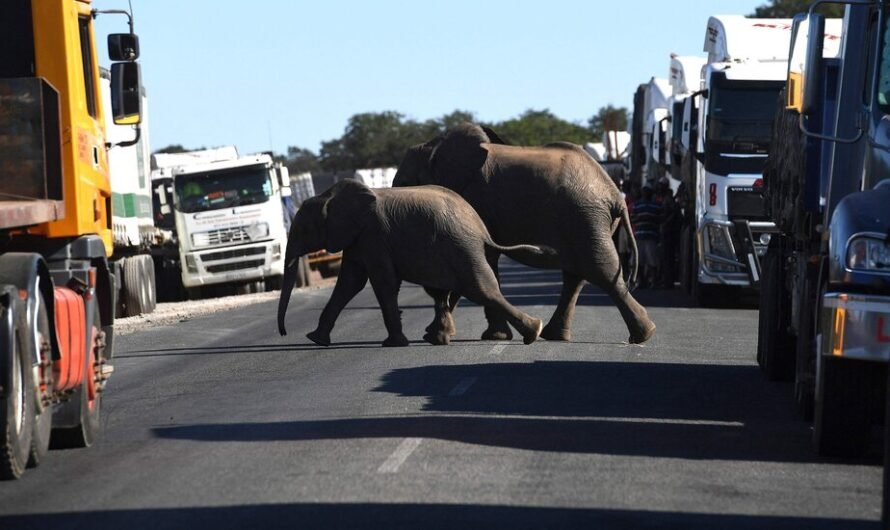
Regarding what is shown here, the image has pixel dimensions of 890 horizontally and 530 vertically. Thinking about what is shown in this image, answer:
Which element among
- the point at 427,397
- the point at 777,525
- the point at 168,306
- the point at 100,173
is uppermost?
the point at 100,173

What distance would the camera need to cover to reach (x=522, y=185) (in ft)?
62.4

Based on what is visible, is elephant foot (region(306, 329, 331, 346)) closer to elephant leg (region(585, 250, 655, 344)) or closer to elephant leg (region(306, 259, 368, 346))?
elephant leg (region(306, 259, 368, 346))

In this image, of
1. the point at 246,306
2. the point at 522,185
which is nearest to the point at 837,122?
the point at 522,185

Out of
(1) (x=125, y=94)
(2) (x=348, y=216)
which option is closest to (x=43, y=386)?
(1) (x=125, y=94)

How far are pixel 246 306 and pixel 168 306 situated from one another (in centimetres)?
362

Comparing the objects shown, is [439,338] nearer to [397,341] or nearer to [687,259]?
[397,341]

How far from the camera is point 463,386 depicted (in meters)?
13.6

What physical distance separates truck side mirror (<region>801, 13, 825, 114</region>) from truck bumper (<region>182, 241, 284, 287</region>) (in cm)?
2537

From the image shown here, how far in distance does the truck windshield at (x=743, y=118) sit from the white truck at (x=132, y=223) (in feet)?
26.9

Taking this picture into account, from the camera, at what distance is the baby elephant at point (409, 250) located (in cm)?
1809

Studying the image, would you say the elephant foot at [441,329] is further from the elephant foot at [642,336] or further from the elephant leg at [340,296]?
the elephant foot at [642,336]

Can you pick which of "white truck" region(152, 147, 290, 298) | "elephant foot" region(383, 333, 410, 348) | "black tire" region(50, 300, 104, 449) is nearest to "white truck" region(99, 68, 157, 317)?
"white truck" region(152, 147, 290, 298)

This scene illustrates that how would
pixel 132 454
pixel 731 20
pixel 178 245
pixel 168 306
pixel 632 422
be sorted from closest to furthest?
pixel 132 454 → pixel 632 422 → pixel 731 20 → pixel 168 306 → pixel 178 245

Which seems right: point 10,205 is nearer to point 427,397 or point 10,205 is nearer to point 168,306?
point 427,397
